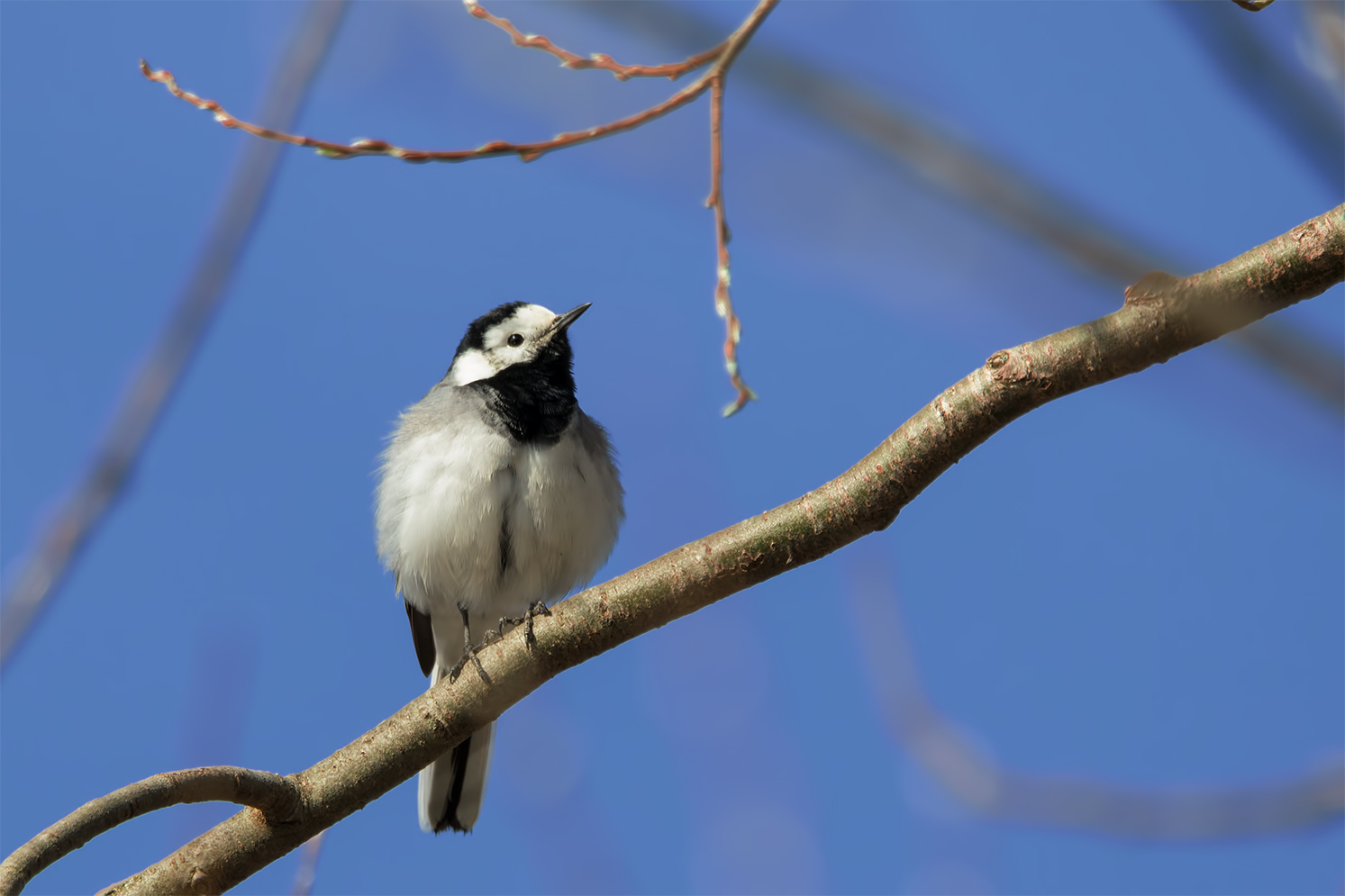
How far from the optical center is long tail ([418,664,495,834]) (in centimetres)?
635

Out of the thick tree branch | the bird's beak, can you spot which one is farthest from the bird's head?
the thick tree branch

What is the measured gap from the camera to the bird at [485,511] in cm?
615

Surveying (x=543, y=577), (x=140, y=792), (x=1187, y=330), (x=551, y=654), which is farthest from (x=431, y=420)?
(x=1187, y=330)

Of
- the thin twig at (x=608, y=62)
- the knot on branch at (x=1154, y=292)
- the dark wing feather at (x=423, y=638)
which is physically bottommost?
the dark wing feather at (x=423, y=638)

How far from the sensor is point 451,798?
20.9 feet

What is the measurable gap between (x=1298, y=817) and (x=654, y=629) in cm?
192

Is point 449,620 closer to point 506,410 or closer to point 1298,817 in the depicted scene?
point 506,410

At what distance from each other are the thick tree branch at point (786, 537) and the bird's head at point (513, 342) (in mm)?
3336

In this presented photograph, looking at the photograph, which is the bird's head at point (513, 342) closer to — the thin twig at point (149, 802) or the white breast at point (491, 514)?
the white breast at point (491, 514)

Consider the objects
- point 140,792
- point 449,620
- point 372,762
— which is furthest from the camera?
point 449,620

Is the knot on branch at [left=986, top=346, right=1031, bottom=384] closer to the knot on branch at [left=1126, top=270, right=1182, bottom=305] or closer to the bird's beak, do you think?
the knot on branch at [left=1126, top=270, right=1182, bottom=305]

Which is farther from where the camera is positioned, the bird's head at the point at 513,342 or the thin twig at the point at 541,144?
the bird's head at the point at 513,342

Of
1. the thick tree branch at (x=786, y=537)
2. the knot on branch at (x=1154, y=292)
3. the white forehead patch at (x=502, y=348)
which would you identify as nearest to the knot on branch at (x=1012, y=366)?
the thick tree branch at (x=786, y=537)

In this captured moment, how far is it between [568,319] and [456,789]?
2823 mm
